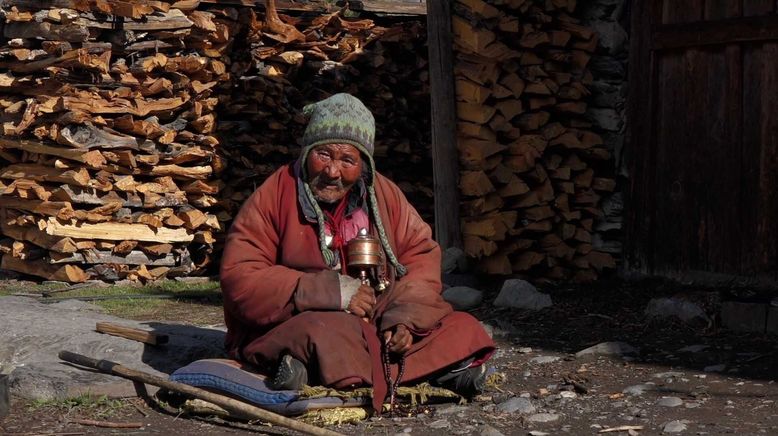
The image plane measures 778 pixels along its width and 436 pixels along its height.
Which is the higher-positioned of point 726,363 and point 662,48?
point 662,48

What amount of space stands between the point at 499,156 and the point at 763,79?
204 centimetres

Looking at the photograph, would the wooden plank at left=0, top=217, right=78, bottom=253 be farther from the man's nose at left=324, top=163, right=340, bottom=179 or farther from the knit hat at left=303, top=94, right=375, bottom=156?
the man's nose at left=324, top=163, right=340, bottom=179

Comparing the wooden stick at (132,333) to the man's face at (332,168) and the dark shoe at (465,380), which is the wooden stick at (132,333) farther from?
the dark shoe at (465,380)

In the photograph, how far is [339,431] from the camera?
5.18 meters

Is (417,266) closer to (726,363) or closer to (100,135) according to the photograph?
(726,363)

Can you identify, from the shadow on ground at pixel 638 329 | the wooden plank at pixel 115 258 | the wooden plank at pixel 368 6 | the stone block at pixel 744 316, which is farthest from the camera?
the wooden plank at pixel 368 6

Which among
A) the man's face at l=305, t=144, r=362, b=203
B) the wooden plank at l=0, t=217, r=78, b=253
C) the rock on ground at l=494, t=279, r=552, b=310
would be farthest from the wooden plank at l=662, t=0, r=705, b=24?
the wooden plank at l=0, t=217, r=78, b=253

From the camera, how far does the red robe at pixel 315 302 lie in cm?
534

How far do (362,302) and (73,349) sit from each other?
1727 mm

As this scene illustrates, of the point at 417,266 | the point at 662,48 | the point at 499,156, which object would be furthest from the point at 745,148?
the point at 417,266

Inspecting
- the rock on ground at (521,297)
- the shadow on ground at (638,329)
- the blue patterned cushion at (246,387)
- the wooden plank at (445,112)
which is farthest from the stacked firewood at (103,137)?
the blue patterned cushion at (246,387)

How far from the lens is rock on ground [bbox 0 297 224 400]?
223 inches

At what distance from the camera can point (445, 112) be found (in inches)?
360

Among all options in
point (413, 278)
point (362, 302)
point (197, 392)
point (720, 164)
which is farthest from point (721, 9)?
point (197, 392)
